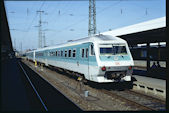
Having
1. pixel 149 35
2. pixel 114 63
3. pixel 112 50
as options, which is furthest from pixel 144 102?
pixel 149 35

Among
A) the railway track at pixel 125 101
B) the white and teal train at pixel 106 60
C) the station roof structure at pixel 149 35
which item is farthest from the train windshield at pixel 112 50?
the railway track at pixel 125 101

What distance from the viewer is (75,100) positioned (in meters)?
9.79

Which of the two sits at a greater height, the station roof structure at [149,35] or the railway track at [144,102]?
the station roof structure at [149,35]

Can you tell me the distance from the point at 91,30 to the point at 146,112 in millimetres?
15883

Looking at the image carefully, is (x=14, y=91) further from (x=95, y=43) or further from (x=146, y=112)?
(x=146, y=112)

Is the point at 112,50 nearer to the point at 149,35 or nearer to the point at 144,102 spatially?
the point at 144,102

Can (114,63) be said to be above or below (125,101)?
above

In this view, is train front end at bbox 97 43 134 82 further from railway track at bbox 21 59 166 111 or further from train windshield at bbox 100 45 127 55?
railway track at bbox 21 59 166 111

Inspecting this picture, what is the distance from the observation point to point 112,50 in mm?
11453

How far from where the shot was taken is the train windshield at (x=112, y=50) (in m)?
11.3

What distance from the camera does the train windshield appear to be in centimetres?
1133

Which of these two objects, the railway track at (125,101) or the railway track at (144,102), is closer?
the railway track at (144,102)

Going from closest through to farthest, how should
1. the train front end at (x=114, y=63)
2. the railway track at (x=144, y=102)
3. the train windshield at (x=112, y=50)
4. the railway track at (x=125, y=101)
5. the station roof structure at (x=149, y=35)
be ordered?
the railway track at (x=144, y=102)
the railway track at (x=125, y=101)
the train front end at (x=114, y=63)
the train windshield at (x=112, y=50)
the station roof structure at (x=149, y=35)

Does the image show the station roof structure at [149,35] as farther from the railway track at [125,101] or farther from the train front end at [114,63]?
the railway track at [125,101]
